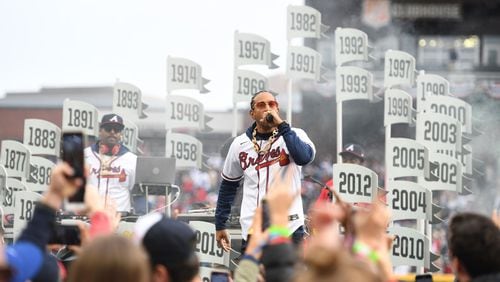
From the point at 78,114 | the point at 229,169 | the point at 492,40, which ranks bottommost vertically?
the point at 229,169

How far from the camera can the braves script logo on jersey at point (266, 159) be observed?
796 cm

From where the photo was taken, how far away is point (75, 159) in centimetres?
→ 458

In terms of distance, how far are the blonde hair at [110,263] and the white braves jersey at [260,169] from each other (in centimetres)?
436

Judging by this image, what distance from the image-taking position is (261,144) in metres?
8.08

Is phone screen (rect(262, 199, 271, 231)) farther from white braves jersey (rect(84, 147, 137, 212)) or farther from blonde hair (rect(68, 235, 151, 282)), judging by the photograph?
white braves jersey (rect(84, 147, 137, 212))

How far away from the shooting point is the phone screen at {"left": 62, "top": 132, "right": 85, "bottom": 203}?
4473 millimetres

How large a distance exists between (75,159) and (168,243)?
574 millimetres

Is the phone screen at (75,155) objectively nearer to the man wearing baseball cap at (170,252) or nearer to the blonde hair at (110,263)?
the man wearing baseball cap at (170,252)

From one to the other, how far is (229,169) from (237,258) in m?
2.47

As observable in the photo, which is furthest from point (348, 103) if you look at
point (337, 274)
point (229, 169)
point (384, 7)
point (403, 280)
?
point (337, 274)

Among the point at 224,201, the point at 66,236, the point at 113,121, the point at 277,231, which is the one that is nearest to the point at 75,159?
the point at 277,231

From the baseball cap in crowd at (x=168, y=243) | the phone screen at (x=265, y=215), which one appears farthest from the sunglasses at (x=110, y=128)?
the baseball cap in crowd at (x=168, y=243)

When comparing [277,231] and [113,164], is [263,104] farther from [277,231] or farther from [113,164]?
[113,164]

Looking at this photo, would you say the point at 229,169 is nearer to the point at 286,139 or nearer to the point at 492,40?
the point at 286,139
